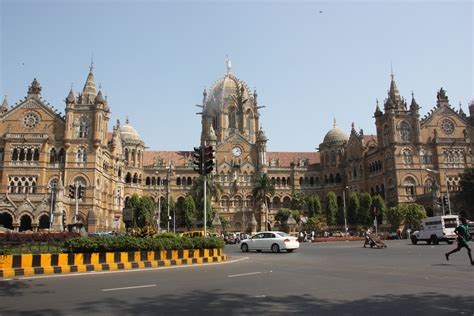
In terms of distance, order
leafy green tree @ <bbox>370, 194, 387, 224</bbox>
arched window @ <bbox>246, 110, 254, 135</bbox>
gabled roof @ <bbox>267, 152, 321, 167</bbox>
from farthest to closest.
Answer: gabled roof @ <bbox>267, 152, 321, 167</bbox>
arched window @ <bbox>246, 110, 254, 135</bbox>
leafy green tree @ <bbox>370, 194, 387, 224</bbox>

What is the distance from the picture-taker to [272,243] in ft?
90.1

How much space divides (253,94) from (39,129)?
44430mm

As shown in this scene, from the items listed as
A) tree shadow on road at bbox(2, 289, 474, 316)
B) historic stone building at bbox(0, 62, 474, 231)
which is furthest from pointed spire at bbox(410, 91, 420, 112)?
tree shadow on road at bbox(2, 289, 474, 316)

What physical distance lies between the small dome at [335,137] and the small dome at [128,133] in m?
36.9

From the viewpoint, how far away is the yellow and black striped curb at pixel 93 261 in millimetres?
14784

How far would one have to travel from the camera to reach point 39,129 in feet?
190

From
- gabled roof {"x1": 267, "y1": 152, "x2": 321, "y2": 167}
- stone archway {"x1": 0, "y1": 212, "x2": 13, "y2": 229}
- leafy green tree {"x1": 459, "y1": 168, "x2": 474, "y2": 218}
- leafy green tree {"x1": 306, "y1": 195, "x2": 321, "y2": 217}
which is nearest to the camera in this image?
stone archway {"x1": 0, "y1": 212, "x2": 13, "y2": 229}

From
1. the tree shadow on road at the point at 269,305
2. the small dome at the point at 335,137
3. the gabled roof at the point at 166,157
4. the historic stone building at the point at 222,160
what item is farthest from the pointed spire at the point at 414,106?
the tree shadow on road at the point at 269,305

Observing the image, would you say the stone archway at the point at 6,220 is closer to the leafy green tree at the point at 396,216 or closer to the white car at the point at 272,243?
the white car at the point at 272,243

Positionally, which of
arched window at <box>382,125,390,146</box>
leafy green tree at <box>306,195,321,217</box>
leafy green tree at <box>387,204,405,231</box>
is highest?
arched window at <box>382,125,390,146</box>

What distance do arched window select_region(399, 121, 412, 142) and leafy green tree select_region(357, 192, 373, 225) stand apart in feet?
34.7

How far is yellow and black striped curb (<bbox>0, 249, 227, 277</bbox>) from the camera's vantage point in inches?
582

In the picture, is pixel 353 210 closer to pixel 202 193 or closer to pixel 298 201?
pixel 298 201

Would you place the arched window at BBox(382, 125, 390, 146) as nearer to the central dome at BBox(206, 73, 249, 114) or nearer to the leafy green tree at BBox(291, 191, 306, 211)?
the leafy green tree at BBox(291, 191, 306, 211)
